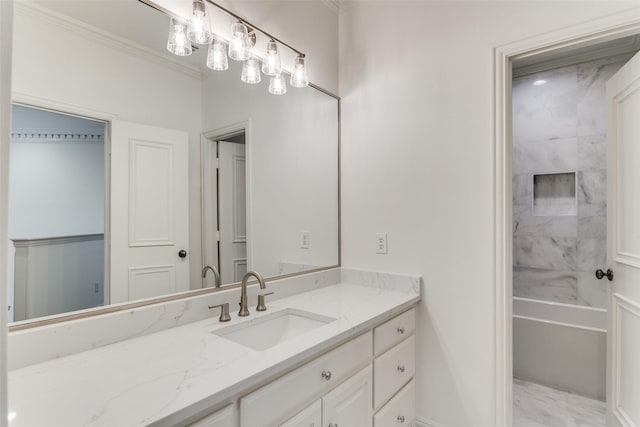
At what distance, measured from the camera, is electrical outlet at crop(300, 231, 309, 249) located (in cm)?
194

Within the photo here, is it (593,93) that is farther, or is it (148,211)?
(593,93)

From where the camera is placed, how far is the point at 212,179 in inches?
57.9

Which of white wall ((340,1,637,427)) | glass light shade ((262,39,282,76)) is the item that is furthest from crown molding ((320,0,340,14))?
glass light shade ((262,39,282,76))

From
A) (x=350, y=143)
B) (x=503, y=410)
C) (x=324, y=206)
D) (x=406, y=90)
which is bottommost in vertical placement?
(x=503, y=410)

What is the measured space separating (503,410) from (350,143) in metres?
1.65

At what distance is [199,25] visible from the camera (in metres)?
1.27

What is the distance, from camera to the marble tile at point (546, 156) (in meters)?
2.59

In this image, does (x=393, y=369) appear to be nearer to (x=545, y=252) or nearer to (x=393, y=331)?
(x=393, y=331)

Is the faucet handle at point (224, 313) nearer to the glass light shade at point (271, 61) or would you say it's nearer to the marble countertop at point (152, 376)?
the marble countertop at point (152, 376)

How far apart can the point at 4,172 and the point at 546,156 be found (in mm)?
3279

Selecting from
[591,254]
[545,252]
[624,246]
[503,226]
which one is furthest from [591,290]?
[503,226]

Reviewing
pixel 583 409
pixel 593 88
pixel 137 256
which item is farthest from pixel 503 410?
pixel 593 88

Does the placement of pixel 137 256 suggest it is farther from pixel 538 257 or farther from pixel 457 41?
pixel 538 257

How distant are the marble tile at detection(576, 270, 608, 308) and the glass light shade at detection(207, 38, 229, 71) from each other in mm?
3029
